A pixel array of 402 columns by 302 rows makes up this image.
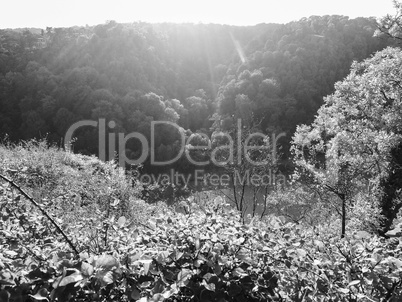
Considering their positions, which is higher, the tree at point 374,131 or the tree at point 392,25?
the tree at point 392,25

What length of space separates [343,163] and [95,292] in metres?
10.9

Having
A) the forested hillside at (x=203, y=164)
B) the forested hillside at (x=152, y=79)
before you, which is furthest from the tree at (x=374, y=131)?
the forested hillside at (x=152, y=79)

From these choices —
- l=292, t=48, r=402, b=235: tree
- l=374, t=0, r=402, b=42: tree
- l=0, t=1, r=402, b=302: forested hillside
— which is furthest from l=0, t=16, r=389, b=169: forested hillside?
l=374, t=0, r=402, b=42: tree

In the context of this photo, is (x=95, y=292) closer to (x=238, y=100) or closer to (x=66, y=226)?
(x=66, y=226)

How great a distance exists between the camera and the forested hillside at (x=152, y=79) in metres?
34.6

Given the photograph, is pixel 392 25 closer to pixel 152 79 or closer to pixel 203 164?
pixel 203 164

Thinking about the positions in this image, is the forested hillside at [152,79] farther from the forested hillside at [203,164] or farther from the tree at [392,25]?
the tree at [392,25]

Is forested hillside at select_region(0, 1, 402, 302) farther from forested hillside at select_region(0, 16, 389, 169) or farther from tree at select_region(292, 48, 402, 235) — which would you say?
forested hillside at select_region(0, 16, 389, 169)

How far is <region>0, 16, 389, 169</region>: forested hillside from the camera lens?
3459cm

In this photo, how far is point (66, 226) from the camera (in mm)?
2684

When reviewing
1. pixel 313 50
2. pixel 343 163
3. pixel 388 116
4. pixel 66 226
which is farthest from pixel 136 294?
pixel 313 50

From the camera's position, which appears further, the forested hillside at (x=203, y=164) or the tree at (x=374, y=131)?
the tree at (x=374, y=131)

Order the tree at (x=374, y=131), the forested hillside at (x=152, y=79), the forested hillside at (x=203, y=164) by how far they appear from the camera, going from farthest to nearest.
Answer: the forested hillside at (x=152, y=79) < the tree at (x=374, y=131) < the forested hillside at (x=203, y=164)

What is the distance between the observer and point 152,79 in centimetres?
4459
